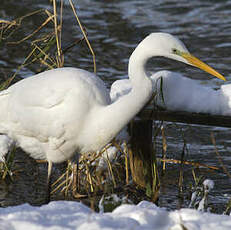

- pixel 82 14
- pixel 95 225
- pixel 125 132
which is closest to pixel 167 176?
pixel 125 132

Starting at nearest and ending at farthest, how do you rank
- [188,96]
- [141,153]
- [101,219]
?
[101,219], [188,96], [141,153]

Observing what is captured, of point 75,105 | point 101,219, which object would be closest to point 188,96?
point 75,105

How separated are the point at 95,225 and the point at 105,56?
566 cm

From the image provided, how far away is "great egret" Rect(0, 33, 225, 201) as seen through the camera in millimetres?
3557

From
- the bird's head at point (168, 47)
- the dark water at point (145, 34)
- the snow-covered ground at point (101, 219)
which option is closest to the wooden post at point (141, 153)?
the bird's head at point (168, 47)

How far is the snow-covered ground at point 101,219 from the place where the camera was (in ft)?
7.49

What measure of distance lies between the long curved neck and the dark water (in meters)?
1.57

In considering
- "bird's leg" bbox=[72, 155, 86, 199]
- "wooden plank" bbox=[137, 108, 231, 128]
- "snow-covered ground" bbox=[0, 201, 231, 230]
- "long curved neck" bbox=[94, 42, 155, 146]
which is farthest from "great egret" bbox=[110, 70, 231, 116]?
"snow-covered ground" bbox=[0, 201, 231, 230]

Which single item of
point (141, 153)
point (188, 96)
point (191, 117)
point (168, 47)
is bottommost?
point (141, 153)

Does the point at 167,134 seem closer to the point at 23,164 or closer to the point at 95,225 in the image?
the point at 23,164

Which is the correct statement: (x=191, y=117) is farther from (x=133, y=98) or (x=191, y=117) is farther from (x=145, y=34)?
(x=145, y=34)

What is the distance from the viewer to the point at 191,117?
3852 millimetres

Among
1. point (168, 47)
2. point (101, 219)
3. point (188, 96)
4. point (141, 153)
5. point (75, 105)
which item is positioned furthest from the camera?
point (141, 153)

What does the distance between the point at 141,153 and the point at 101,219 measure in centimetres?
192
